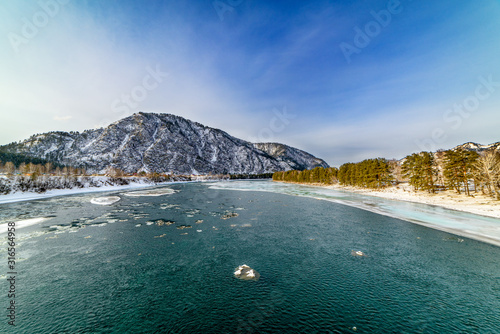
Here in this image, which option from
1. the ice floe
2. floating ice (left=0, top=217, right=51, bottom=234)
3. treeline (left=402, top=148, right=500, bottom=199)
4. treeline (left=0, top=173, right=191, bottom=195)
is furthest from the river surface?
treeline (left=0, top=173, right=191, bottom=195)

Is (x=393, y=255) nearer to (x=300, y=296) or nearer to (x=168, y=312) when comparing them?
(x=300, y=296)

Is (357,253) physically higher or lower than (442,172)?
lower

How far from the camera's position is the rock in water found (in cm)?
1182

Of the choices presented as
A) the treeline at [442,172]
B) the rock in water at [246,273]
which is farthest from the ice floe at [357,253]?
the treeline at [442,172]

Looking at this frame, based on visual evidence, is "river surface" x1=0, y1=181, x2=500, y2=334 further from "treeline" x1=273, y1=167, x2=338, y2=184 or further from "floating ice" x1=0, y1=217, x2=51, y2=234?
"treeline" x1=273, y1=167, x2=338, y2=184

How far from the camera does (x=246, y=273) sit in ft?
40.4

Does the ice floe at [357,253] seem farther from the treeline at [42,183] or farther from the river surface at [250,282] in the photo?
the treeline at [42,183]

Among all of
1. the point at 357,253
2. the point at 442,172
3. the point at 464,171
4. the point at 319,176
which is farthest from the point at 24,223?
the point at 319,176

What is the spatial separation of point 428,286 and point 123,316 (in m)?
16.6

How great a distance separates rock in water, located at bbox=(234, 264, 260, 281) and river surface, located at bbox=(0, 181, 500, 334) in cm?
41

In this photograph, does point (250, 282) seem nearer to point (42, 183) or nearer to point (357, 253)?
point (357, 253)

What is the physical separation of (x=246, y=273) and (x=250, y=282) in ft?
3.24

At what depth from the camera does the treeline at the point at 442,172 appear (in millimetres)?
42500

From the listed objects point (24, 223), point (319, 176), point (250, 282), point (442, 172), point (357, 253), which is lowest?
point (24, 223)
